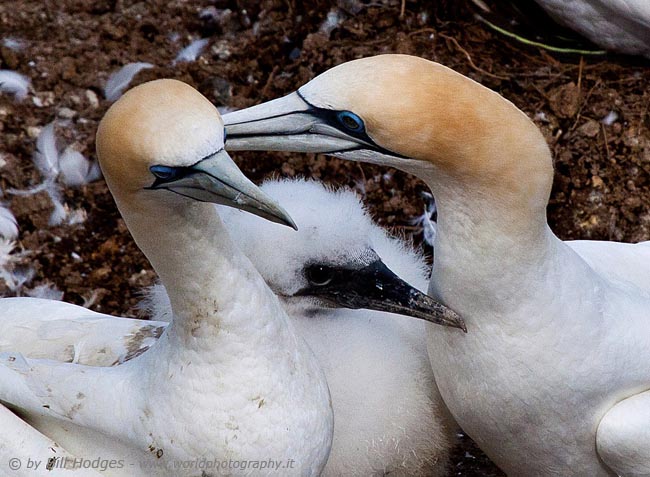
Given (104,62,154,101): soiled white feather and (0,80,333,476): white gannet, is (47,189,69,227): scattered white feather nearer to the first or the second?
(104,62,154,101): soiled white feather

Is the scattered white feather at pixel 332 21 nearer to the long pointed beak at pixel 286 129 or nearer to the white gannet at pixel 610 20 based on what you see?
the white gannet at pixel 610 20

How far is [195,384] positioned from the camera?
3.24 m

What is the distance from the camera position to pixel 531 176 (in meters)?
3.08

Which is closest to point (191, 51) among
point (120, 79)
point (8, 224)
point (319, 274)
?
point (120, 79)

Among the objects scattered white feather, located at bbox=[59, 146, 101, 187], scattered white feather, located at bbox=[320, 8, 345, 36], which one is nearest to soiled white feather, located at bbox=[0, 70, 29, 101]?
scattered white feather, located at bbox=[59, 146, 101, 187]

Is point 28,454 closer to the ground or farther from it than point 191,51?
farther from it

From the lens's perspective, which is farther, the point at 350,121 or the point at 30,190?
the point at 30,190

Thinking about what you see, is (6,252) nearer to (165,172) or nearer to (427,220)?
(427,220)

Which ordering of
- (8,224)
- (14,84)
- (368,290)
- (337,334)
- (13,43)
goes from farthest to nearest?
(13,43)
(14,84)
(8,224)
(337,334)
(368,290)

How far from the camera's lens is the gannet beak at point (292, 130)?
307cm

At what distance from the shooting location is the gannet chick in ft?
12.7

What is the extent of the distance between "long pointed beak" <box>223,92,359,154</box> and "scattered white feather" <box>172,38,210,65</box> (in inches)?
92.9

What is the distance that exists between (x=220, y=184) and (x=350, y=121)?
0.47 metres

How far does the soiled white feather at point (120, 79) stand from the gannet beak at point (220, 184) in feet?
8.81
